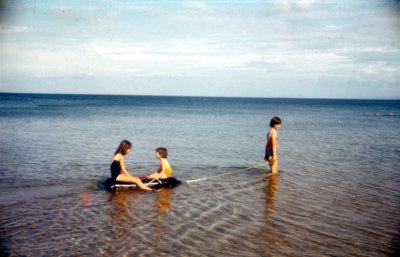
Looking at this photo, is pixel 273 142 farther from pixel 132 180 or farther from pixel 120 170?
pixel 120 170

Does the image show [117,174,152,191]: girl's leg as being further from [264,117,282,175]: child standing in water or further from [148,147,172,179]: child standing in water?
[264,117,282,175]: child standing in water

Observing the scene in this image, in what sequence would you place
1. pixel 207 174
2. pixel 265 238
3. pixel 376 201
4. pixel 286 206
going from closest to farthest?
1. pixel 265 238
2. pixel 286 206
3. pixel 376 201
4. pixel 207 174

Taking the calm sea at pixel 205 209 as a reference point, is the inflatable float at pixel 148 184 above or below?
above

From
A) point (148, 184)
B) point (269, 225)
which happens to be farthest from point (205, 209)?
point (148, 184)

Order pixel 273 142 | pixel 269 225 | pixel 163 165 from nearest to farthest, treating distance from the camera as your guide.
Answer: pixel 269 225 < pixel 163 165 < pixel 273 142

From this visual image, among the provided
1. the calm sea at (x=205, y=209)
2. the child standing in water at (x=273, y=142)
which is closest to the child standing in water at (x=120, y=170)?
the calm sea at (x=205, y=209)

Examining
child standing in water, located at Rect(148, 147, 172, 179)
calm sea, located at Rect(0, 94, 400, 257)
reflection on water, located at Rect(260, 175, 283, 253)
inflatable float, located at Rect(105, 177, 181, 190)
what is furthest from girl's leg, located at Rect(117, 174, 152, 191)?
reflection on water, located at Rect(260, 175, 283, 253)

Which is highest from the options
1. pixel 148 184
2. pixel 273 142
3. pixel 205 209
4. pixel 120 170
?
pixel 273 142

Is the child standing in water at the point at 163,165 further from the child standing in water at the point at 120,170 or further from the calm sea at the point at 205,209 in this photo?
the calm sea at the point at 205,209

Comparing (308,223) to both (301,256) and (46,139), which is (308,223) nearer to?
(301,256)

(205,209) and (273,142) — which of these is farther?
(273,142)

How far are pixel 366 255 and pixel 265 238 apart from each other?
6.30 feet

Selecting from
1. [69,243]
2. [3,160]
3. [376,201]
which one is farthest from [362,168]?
[3,160]

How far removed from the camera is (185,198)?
1021cm
